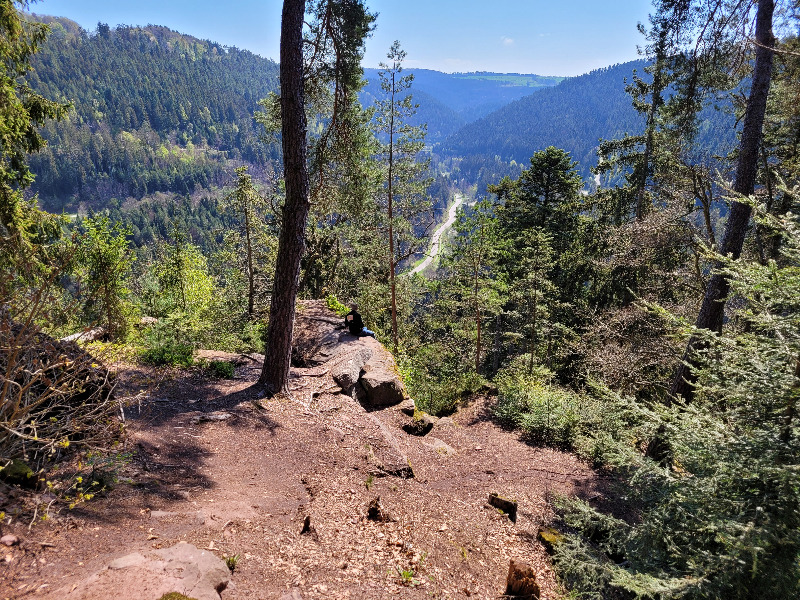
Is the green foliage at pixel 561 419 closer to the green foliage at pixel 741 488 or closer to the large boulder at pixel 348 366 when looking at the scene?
the green foliage at pixel 741 488

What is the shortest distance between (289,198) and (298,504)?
15.3ft

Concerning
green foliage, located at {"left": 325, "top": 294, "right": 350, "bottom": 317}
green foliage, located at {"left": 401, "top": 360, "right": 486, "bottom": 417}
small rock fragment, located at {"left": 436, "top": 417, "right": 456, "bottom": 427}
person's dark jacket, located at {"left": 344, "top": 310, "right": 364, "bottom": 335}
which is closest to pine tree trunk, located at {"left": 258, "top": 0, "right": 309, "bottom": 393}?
person's dark jacket, located at {"left": 344, "top": 310, "right": 364, "bottom": 335}

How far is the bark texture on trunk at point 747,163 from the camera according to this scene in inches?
225

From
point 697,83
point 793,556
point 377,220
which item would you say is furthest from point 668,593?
point 377,220

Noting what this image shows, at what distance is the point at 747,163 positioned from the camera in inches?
237

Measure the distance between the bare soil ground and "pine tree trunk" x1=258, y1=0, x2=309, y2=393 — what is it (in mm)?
866

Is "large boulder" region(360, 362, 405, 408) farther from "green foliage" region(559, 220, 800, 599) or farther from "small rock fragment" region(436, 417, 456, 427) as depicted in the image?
"green foliage" region(559, 220, 800, 599)

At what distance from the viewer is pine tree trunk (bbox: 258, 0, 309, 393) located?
6.35m

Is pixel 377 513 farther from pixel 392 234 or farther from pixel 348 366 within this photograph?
pixel 392 234

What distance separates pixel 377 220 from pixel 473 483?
36.2 feet

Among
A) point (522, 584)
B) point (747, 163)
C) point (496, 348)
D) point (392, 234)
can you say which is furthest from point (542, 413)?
point (392, 234)

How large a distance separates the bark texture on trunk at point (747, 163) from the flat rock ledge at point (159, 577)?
5.97 m

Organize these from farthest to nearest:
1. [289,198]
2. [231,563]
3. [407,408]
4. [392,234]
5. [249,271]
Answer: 1. [249,271]
2. [392,234]
3. [407,408]
4. [289,198]
5. [231,563]

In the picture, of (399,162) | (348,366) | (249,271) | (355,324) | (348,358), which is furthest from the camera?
(249,271)
